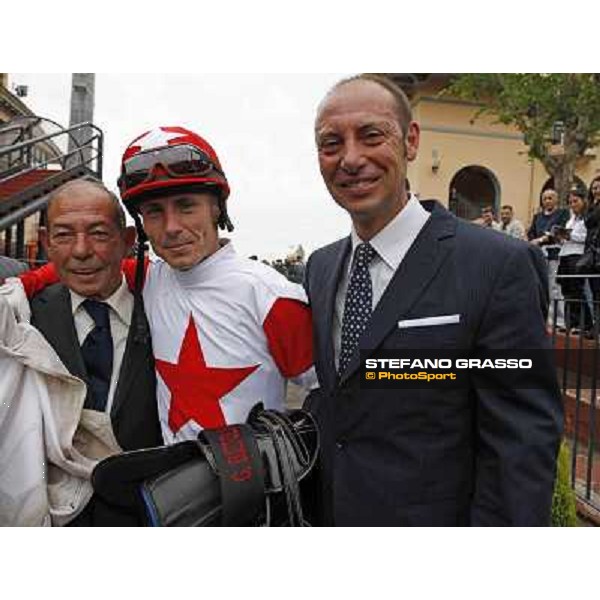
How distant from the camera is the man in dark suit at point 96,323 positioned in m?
1.15

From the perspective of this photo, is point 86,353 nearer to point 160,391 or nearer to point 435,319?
point 160,391

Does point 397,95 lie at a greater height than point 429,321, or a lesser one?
greater

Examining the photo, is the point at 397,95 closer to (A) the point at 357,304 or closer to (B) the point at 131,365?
(A) the point at 357,304

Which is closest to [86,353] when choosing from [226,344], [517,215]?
[226,344]

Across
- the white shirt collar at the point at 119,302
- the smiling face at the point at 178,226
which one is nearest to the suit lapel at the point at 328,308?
the smiling face at the point at 178,226

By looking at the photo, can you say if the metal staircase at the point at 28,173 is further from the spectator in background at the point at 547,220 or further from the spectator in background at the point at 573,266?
the spectator in background at the point at 573,266

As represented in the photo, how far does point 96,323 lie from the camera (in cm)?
120

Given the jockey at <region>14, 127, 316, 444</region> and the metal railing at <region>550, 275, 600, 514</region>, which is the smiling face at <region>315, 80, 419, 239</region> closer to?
the jockey at <region>14, 127, 316, 444</region>

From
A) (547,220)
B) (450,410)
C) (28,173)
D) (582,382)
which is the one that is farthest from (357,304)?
(28,173)

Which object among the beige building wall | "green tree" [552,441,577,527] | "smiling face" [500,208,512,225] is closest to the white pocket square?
the beige building wall

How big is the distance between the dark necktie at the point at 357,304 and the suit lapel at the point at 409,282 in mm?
18

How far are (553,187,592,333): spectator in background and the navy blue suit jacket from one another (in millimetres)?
900

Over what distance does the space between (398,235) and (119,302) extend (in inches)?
21.5

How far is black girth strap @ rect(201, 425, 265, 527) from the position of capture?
1.05 metres
